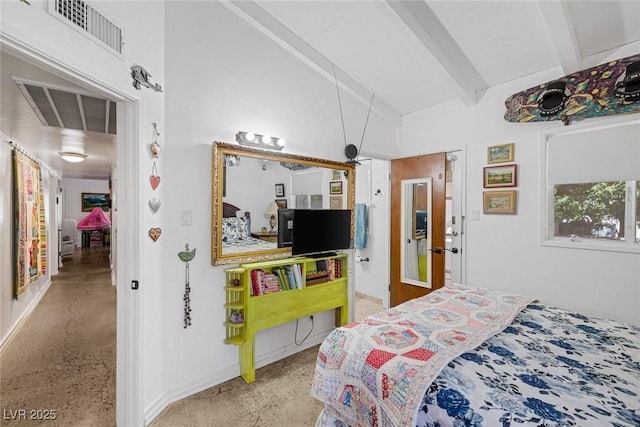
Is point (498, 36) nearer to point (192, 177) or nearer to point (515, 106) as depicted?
point (515, 106)

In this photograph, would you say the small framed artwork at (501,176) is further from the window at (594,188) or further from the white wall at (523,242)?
the window at (594,188)

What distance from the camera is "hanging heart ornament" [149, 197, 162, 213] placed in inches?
70.4

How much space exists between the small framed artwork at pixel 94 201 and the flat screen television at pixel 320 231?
9183 mm

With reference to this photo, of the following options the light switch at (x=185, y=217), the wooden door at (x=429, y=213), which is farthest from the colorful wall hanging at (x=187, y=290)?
the wooden door at (x=429, y=213)

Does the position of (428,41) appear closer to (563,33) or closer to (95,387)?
(563,33)

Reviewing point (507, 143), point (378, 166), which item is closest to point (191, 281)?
point (378, 166)

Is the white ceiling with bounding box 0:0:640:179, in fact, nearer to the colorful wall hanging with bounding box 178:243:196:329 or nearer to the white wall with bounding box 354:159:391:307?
the white wall with bounding box 354:159:391:307

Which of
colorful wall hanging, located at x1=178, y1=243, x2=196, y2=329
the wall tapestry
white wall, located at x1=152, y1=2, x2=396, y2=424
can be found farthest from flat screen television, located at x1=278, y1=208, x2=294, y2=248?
the wall tapestry

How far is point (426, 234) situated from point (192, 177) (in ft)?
8.63

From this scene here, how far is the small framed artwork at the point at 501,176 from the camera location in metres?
2.70

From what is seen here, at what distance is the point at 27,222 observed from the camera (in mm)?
3289

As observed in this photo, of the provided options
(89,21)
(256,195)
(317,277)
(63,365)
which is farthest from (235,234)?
(63,365)

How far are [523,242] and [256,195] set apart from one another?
8.30 ft

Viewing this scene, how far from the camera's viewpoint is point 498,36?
2.22m
